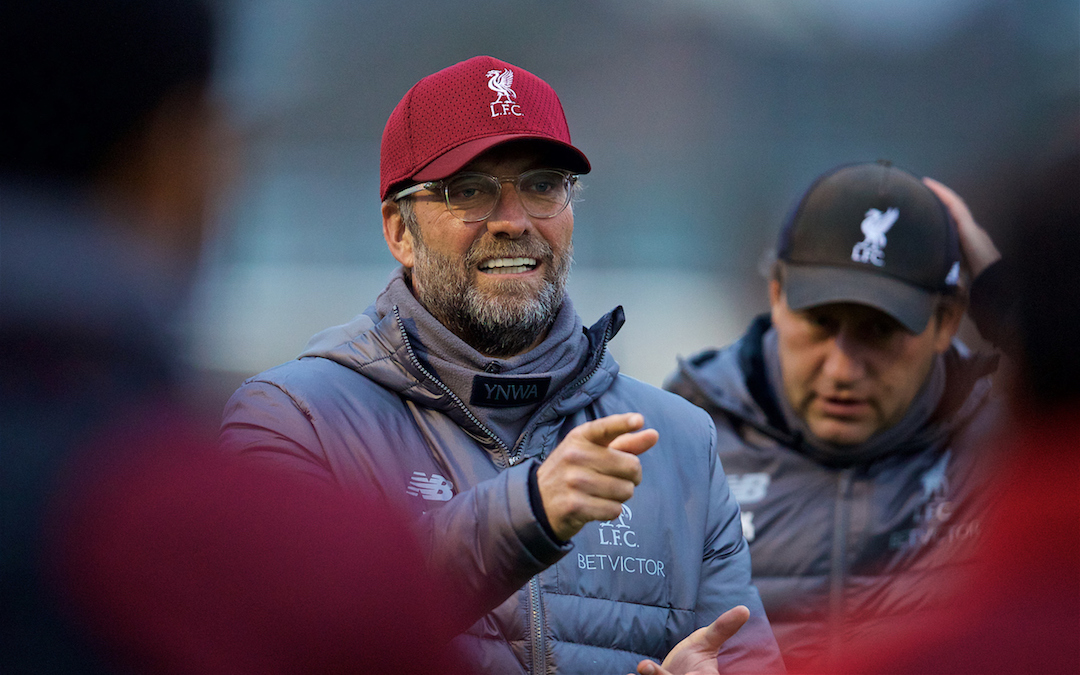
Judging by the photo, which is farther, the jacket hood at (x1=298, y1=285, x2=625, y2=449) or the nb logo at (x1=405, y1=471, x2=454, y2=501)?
the jacket hood at (x1=298, y1=285, x2=625, y2=449)

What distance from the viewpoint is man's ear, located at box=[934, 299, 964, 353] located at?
9.68 feet

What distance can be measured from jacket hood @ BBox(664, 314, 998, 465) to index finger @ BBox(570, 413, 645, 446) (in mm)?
1680

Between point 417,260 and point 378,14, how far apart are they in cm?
597

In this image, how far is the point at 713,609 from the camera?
6.07 ft

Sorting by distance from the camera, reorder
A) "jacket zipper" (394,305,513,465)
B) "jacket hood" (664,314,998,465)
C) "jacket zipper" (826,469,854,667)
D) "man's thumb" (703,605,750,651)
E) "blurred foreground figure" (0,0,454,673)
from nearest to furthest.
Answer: "blurred foreground figure" (0,0,454,673) < "man's thumb" (703,605,750,651) < "jacket zipper" (394,305,513,465) < "jacket zipper" (826,469,854,667) < "jacket hood" (664,314,998,465)

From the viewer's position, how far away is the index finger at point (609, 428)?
1.36 meters

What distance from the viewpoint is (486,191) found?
6.48 feet

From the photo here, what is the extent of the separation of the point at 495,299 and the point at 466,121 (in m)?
0.32

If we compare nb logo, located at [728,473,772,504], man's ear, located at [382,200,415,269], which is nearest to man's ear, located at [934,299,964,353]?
nb logo, located at [728,473,772,504]

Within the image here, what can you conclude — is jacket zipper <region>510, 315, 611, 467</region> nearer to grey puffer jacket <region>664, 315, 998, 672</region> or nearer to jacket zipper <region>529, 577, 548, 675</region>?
jacket zipper <region>529, 577, 548, 675</region>

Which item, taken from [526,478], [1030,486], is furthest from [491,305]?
[1030,486]

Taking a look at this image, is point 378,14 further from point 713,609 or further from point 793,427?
point 713,609

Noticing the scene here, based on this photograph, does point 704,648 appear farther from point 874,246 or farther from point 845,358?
point 874,246

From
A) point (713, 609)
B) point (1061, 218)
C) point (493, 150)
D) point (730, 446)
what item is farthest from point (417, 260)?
point (1061, 218)
